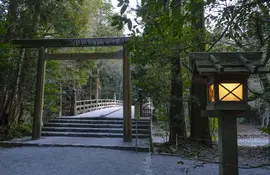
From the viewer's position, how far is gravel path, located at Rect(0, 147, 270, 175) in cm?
409

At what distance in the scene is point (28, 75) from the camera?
300 inches

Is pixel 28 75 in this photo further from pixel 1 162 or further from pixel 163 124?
pixel 163 124

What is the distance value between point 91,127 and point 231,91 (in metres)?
6.85

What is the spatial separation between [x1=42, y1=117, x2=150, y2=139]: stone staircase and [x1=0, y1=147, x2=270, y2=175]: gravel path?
6.49ft

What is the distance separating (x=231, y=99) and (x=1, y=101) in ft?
25.0

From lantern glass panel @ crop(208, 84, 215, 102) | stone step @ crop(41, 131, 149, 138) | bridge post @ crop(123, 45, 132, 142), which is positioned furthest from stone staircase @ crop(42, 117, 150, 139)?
lantern glass panel @ crop(208, 84, 215, 102)

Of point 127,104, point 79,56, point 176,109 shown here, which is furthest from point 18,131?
point 176,109

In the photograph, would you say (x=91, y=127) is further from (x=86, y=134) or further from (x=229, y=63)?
(x=229, y=63)

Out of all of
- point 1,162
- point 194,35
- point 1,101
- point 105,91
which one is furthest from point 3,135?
point 105,91

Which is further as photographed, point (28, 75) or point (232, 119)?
point (28, 75)

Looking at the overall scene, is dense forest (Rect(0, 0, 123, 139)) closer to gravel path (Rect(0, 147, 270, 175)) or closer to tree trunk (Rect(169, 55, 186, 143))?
gravel path (Rect(0, 147, 270, 175))

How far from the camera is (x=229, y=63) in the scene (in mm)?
2562

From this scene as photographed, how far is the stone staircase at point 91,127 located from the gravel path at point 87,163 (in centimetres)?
198

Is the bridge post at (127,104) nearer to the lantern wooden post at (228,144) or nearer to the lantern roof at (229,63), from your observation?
the lantern roof at (229,63)
